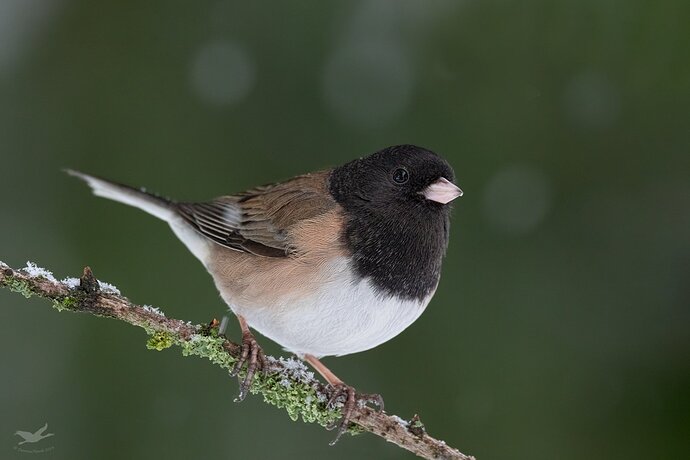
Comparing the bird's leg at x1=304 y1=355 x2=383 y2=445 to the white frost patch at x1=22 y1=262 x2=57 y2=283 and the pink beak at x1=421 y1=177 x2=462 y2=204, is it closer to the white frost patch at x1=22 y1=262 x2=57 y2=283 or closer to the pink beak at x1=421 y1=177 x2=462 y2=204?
Result: the pink beak at x1=421 y1=177 x2=462 y2=204

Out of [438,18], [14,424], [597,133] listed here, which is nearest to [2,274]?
[14,424]

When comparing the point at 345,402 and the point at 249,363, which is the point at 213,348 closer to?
the point at 249,363

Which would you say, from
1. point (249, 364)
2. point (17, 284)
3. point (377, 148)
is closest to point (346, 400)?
point (249, 364)

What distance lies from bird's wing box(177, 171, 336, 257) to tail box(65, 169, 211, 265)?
1.7 inches

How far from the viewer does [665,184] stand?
356 cm

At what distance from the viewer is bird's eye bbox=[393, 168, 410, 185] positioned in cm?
296

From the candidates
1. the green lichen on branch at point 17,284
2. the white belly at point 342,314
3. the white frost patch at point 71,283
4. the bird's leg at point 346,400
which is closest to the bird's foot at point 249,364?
the white belly at point 342,314

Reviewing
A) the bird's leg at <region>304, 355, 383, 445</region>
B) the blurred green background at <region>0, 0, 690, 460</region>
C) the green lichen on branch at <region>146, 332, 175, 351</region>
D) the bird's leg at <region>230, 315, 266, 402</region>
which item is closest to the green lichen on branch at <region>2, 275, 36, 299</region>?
the green lichen on branch at <region>146, 332, 175, 351</region>

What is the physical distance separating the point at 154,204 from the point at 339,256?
95 cm

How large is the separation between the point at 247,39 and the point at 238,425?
1871 mm

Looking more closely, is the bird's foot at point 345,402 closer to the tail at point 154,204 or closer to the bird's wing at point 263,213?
the bird's wing at point 263,213

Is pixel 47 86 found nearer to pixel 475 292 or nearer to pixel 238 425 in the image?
pixel 238 425

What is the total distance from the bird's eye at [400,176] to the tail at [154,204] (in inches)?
34.7

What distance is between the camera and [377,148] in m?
3.70
